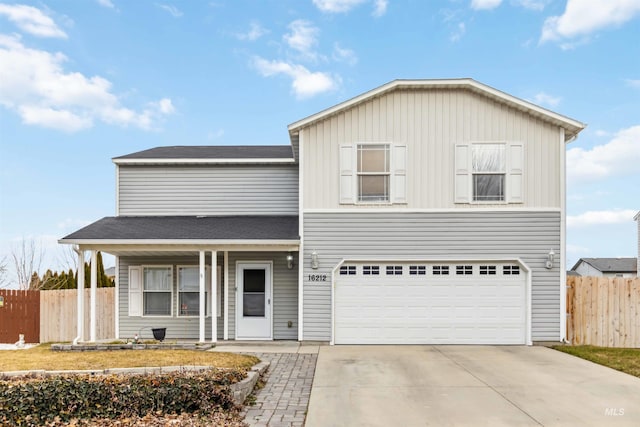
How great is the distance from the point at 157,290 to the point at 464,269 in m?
8.49

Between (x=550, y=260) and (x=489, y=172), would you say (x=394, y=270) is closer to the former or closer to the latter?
(x=489, y=172)

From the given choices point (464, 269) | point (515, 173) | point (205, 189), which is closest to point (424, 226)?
point (464, 269)

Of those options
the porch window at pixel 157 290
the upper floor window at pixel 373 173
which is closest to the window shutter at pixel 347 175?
the upper floor window at pixel 373 173

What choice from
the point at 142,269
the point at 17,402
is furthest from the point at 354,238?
the point at 17,402

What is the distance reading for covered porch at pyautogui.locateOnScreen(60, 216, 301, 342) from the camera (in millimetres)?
12055

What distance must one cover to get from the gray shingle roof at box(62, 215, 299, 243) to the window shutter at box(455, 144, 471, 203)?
4274 millimetres

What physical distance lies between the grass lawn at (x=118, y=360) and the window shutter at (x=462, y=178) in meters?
6.52

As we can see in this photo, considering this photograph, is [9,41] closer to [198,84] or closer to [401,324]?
[198,84]

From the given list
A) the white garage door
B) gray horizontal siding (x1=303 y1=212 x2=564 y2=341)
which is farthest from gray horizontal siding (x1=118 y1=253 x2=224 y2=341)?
the white garage door

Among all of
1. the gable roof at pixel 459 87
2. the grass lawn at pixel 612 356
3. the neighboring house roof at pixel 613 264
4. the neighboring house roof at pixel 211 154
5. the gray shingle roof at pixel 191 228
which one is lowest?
the neighboring house roof at pixel 613 264

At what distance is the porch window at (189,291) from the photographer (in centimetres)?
1365

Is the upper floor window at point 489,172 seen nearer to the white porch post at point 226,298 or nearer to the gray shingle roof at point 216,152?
the gray shingle roof at point 216,152

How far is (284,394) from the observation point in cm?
733

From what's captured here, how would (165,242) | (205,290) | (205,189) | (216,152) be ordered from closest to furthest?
(165,242), (205,290), (205,189), (216,152)
